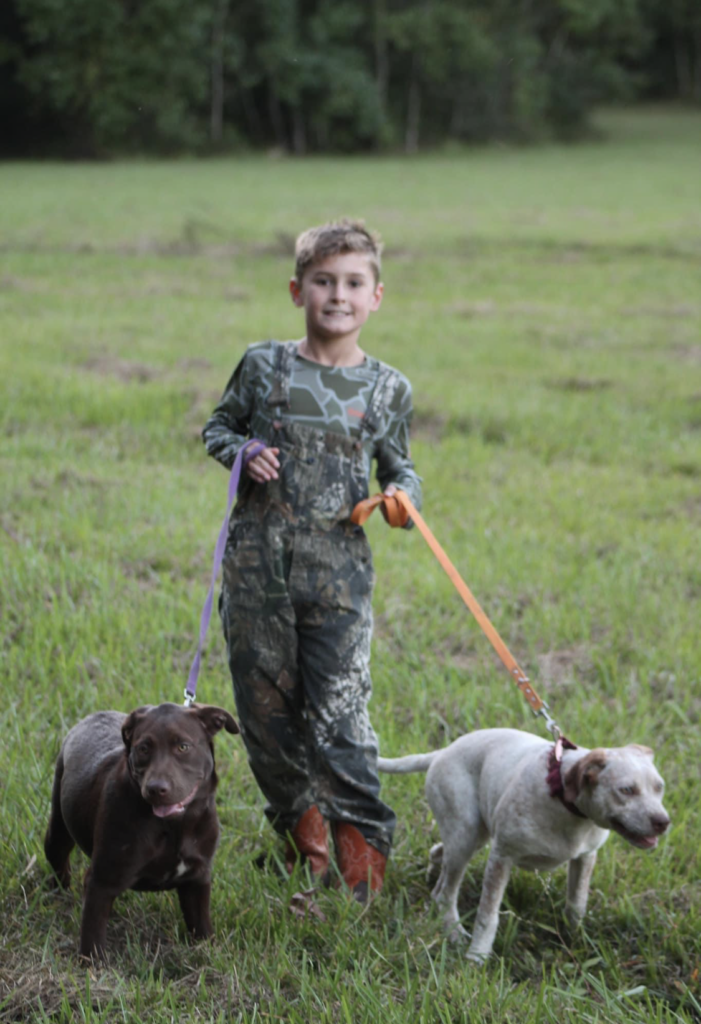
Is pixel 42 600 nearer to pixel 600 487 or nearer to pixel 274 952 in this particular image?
pixel 274 952

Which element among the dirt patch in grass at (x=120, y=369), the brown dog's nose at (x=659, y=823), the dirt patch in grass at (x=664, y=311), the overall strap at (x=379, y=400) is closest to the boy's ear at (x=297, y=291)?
the overall strap at (x=379, y=400)

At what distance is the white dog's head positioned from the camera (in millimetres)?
2844

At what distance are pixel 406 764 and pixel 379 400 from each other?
3.96 feet

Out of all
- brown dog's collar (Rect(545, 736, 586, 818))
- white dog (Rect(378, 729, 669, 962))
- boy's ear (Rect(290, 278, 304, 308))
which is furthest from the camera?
boy's ear (Rect(290, 278, 304, 308))

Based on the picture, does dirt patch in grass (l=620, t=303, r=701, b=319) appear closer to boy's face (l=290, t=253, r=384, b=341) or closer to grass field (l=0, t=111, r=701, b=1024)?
grass field (l=0, t=111, r=701, b=1024)

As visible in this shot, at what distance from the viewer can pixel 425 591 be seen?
5.63m

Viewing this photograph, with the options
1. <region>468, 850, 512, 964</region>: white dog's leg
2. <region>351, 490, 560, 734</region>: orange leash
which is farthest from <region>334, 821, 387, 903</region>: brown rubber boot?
<region>351, 490, 560, 734</region>: orange leash

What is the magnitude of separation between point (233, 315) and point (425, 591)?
7.65 metres

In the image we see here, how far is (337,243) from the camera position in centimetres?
354

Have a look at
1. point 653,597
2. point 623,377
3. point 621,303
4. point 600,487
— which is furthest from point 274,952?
point 621,303

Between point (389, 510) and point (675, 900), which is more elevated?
point (389, 510)

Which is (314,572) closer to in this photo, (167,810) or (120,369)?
(167,810)

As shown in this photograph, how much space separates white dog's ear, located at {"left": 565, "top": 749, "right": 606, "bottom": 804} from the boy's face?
1.52 metres

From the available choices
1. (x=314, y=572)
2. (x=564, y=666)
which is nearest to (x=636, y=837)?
(x=314, y=572)
